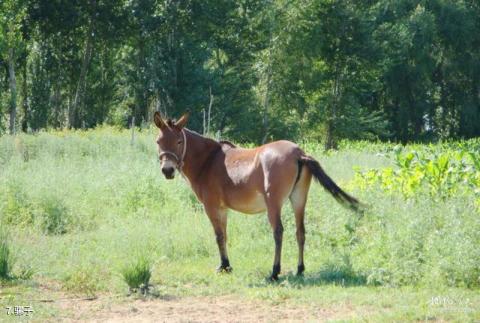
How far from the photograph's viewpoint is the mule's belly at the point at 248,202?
32.1ft

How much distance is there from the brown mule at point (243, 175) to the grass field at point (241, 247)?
702 mm

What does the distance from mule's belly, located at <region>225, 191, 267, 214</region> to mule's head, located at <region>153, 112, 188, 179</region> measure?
0.90 meters

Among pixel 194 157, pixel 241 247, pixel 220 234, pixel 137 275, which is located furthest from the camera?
pixel 241 247

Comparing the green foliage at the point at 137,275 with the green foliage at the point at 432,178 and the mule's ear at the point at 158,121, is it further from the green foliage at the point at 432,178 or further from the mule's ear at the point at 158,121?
the green foliage at the point at 432,178

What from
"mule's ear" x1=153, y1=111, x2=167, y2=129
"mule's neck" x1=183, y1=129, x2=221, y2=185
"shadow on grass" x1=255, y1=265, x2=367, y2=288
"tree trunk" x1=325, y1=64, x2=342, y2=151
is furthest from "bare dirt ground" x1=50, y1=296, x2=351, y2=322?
"tree trunk" x1=325, y1=64, x2=342, y2=151

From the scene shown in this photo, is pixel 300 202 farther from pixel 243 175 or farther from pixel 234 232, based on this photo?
pixel 234 232

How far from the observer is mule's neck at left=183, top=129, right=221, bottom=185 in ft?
34.0

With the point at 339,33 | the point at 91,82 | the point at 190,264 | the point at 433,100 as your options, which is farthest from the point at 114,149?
the point at 433,100

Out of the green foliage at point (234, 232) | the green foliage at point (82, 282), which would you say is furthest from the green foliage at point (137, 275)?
the green foliage at point (82, 282)

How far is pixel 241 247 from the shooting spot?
1133cm

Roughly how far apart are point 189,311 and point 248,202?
2.28 metres

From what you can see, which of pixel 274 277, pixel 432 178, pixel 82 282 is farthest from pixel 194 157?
pixel 432 178

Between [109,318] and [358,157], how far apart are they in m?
14.8

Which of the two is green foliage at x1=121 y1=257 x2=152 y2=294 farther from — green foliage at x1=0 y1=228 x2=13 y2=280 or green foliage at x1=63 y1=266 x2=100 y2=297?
green foliage at x1=0 y1=228 x2=13 y2=280
